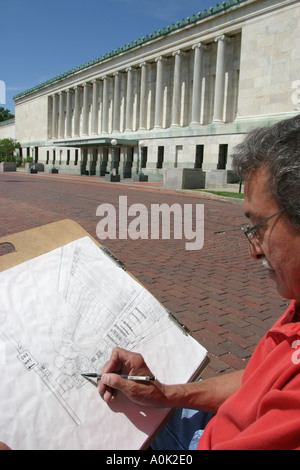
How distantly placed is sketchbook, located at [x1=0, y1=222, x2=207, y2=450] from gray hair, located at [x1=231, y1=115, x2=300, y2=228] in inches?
33.8

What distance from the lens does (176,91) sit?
41.6 metres

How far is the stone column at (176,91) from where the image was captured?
4072cm

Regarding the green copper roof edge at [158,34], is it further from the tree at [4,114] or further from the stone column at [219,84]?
the tree at [4,114]

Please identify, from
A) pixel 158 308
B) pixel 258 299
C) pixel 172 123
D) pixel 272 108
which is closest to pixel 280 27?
pixel 272 108

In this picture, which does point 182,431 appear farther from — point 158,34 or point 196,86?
point 158,34

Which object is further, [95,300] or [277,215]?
[95,300]

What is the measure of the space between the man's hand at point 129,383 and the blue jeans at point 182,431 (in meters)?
0.25

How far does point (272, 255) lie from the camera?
1378 millimetres

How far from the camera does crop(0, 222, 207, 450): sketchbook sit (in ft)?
4.64

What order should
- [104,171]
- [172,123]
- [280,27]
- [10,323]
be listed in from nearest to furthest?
[10,323], [280,27], [172,123], [104,171]

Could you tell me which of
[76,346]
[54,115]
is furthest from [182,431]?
[54,115]

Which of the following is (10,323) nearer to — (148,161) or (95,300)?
(95,300)

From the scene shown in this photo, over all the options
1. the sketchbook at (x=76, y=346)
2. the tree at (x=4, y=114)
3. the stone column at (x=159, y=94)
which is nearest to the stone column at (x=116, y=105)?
the stone column at (x=159, y=94)

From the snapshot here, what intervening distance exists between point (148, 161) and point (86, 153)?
15.1m
